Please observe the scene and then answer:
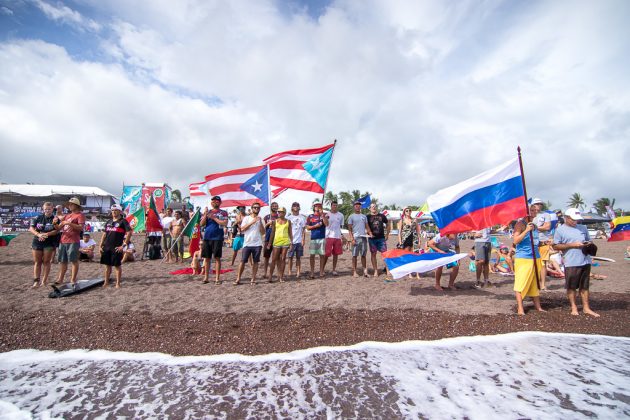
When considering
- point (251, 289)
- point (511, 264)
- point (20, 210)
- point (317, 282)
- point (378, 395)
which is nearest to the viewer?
point (378, 395)

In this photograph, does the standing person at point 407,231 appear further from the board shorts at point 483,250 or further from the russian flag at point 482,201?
the russian flag at point 482,201

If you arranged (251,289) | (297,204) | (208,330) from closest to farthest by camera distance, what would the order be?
(208,330) < (251,289) < (297,204)

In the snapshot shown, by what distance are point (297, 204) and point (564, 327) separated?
6.12 metres

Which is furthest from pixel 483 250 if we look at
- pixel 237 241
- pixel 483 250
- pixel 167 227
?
pixel 167 227

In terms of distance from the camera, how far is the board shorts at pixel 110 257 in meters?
6.92

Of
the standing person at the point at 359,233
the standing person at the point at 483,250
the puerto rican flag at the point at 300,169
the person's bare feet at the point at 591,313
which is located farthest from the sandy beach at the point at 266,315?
the puerto rican flag at the point at 300,169

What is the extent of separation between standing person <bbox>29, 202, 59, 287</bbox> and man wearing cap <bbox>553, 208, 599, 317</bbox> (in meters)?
10.4

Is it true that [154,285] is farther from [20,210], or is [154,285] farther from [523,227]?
[20,210]

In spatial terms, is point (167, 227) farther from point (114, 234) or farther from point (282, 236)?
point (282, 236)

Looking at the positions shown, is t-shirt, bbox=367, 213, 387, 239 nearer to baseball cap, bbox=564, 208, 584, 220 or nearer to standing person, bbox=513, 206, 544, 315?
standing person, bbox=513, 206, 544, 315

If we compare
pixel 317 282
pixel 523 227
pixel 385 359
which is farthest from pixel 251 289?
pixel 523 227

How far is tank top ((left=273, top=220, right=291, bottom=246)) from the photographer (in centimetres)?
793

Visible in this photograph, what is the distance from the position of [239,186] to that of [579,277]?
7.91 metres

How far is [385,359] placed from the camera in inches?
152
